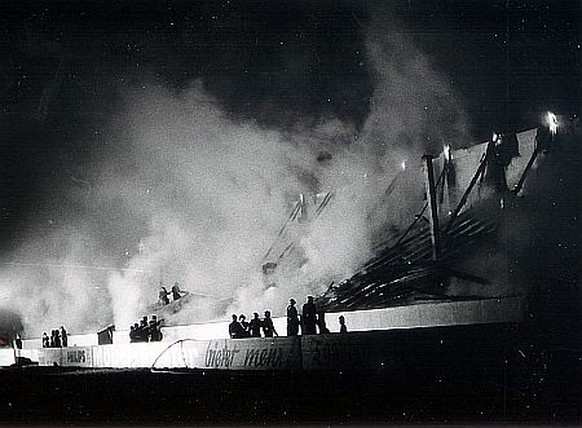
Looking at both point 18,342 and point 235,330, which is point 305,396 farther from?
point 18,342

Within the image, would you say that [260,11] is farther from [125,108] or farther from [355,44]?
[125,108]

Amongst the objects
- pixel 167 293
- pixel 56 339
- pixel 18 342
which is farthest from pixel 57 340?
pixel 167 293

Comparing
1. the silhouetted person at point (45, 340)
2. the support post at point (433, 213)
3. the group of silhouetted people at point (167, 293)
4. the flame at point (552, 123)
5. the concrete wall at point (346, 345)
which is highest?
the flame at point (552, 123)

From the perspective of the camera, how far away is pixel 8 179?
2357 mm

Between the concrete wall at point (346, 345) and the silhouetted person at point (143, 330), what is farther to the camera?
the silhouetted person at point (143, 330)

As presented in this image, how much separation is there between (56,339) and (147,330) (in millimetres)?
298

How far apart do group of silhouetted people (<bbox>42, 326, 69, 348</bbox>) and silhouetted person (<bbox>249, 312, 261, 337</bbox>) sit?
1.96 ft

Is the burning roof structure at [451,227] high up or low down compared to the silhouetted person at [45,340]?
up

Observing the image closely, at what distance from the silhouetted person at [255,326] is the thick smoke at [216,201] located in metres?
0.03

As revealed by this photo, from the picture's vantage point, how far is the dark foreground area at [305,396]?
2.17m

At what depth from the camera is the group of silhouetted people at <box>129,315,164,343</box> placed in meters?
2.27

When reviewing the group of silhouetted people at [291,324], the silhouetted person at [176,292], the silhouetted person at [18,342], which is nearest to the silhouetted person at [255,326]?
the group of silhouetted people at [291,324]

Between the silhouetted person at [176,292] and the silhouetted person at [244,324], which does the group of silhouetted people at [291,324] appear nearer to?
the silhouetted person at [244,324]

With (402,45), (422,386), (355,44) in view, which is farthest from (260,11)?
(422,386)
